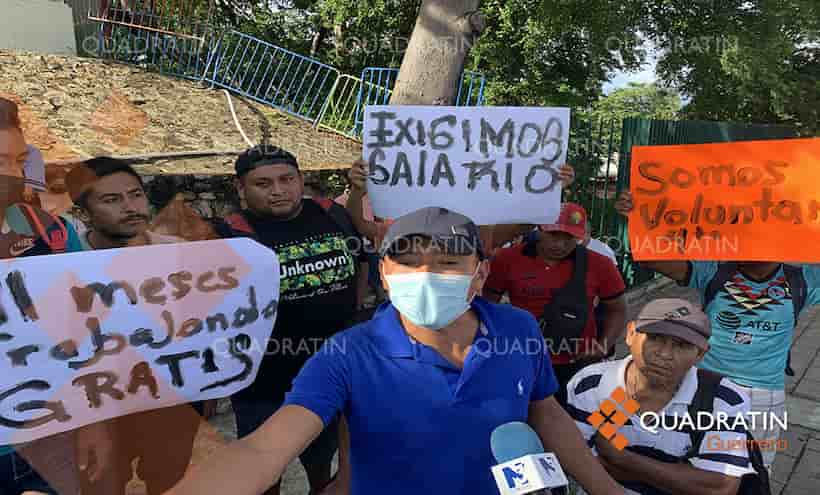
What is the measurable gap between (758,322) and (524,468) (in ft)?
6.70

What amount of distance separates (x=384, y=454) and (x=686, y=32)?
16395 millimetres

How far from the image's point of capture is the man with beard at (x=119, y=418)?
2068 mm

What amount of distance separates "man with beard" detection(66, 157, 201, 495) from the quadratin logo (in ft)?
5.12

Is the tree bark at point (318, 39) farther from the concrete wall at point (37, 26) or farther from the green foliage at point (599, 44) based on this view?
the concrete wall at point (37, 26)

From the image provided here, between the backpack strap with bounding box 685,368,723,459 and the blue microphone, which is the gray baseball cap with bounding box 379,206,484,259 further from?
the backpack strap with bounding box 685,368,723,459

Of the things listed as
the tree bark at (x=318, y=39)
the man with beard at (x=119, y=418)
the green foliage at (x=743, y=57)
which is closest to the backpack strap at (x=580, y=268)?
the man with beard at (x=119, y=418)

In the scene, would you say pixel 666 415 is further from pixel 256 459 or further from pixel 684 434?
pixel 256 459

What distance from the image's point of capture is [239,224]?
7.89ft

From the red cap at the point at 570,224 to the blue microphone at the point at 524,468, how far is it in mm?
1808

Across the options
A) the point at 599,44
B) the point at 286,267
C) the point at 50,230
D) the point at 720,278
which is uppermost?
the point at 599,44

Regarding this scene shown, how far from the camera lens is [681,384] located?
6.63 feet

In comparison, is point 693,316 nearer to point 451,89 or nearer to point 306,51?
point 451,89

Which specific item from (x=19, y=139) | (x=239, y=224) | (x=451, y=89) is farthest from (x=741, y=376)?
(x=451, y=89)

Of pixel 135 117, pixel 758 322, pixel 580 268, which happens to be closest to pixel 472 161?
pixel 580 268
